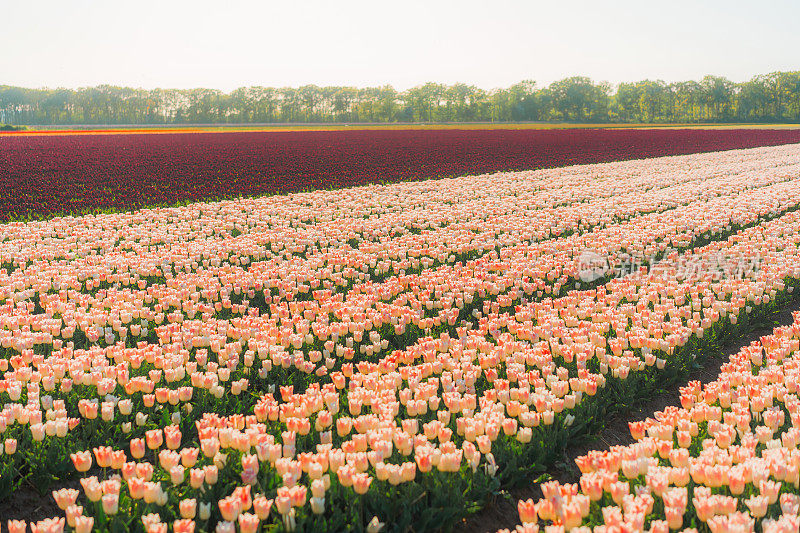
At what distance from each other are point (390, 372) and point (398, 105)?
407 ft

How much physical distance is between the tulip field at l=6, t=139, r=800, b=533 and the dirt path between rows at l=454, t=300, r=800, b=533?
0.09 metres

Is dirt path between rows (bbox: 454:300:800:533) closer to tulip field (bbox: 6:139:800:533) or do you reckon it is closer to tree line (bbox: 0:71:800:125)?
tulip field (bbox: 6:139:800:533)

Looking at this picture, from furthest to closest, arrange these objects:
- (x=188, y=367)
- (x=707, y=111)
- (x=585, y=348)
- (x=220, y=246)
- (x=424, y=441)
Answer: (x=707, y=111)
(x=220, y=246)
(x=585, y=348)
(x=188, y=367)
(x=424, y=441)

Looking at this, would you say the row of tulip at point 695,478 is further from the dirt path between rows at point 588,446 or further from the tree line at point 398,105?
the tree line at point 398,105

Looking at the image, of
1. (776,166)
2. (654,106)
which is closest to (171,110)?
(654,106)

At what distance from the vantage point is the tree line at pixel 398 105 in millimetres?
120938

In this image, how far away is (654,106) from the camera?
426 ft

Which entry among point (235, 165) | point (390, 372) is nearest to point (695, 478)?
point (390, 372)

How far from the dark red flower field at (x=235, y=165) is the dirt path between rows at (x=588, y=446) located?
1410 centimetres

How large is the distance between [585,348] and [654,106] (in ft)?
456

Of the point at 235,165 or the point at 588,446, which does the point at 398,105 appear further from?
the point at 588,446

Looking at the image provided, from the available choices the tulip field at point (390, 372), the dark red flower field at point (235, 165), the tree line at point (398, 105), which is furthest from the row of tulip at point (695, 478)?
the tree line at point (398, 105)

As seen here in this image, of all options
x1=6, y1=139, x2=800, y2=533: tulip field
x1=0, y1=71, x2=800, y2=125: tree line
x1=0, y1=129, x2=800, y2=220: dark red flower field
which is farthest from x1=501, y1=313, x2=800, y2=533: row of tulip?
x1=0, y1=71, x2=800, y2=125: tree line

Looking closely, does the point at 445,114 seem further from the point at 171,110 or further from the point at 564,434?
the point at 564,434
